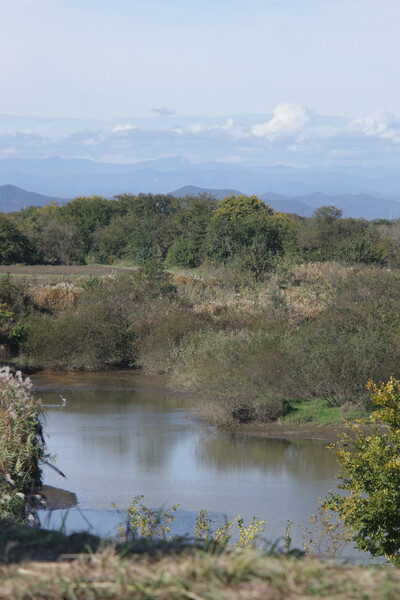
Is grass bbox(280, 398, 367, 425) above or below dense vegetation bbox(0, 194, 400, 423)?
below

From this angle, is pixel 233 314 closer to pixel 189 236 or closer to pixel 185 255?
pixel 185 255

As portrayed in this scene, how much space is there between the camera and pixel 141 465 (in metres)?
15.0

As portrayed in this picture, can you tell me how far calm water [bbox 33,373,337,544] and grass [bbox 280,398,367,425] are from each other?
135 centimetres

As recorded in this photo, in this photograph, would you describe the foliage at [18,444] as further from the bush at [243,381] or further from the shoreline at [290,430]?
the bush at [243,381]

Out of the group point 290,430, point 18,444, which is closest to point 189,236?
point 290,430

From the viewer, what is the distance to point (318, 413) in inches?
727

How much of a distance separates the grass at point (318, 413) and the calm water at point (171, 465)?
1.35m

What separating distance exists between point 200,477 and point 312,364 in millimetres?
5252

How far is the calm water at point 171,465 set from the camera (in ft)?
39.9

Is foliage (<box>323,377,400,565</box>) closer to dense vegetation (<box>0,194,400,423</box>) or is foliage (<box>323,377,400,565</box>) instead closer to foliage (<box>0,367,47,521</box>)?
foliage (<box>0,367,47,521</box>)

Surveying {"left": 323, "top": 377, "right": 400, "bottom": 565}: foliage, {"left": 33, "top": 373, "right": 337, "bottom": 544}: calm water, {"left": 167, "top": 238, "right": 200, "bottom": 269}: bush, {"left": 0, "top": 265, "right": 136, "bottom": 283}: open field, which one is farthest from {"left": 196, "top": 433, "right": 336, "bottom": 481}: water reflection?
{"left": 167, "top": 238, "right": 200, "bottom": 269}: bush

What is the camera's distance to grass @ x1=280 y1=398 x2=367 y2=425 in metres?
17.9

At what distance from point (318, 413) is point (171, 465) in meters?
4.90

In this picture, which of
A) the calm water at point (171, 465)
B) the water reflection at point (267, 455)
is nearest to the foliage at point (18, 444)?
the calm water at point (171, 465)
